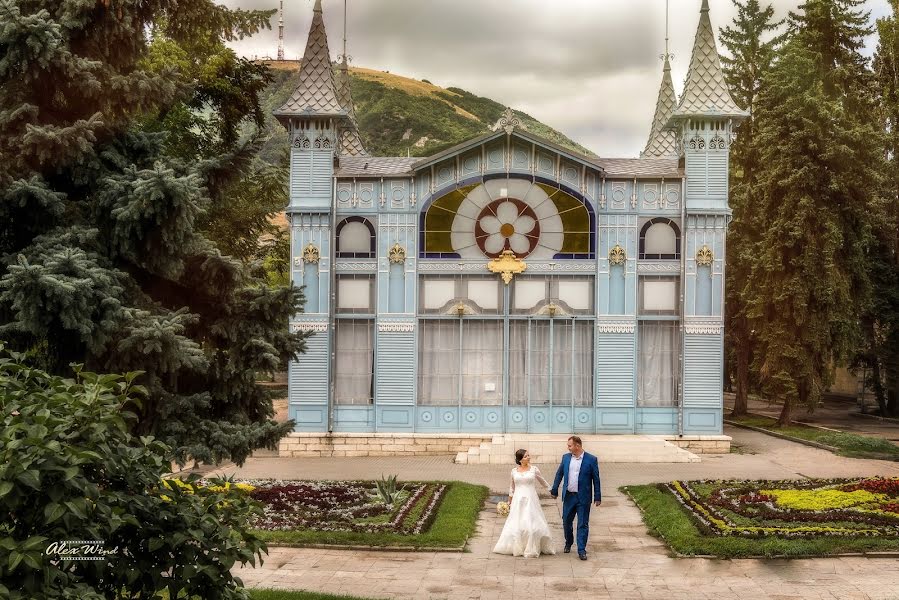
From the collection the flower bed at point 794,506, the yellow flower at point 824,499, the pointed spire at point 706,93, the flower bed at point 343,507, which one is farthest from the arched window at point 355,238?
the yellow flower at point 824,499

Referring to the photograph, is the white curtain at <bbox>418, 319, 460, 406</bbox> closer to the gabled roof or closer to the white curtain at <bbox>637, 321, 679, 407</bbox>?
the gabled roof

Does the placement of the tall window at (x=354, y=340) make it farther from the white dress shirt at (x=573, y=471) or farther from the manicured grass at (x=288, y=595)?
the manicured grass at (x=288, y=595)

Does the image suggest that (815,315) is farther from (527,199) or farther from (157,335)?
(157,335)

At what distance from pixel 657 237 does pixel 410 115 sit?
98019 mm

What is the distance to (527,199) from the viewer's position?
92.0 ft

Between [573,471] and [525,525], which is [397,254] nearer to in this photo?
[573,471]

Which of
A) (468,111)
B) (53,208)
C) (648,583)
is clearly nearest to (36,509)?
(53,208)

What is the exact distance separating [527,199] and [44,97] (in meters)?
18.1

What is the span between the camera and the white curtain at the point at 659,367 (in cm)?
2777

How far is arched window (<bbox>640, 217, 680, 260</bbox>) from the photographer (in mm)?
27844

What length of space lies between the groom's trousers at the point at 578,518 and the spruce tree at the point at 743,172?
2156 cm

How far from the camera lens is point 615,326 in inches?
1092

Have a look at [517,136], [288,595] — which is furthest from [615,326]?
[288,595]

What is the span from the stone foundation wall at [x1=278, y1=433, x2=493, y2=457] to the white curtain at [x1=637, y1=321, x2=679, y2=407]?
460 centimetres
